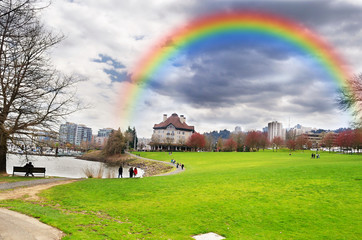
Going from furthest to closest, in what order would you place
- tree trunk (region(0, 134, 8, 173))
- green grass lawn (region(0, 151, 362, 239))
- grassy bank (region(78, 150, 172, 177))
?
grassy bank (region(78, 150, 172, 177)) → tree trunk (region(0, 134, 8, 173)) → green grass lawn (region(0, 151, 362, 239))

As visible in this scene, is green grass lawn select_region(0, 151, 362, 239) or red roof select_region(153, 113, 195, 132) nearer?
green grass lawn select_region(0, 151, 362, 239)

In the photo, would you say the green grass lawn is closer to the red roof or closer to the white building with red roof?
the white building with red roof

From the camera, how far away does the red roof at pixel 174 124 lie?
16438 centimetres

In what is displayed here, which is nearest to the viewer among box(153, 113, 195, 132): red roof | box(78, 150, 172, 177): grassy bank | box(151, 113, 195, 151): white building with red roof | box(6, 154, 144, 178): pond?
box(6, 154, 144, 178): pond

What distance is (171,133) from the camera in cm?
16262

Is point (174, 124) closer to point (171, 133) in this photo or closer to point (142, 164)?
point (171, 133)

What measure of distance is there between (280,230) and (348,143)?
91.9 meters

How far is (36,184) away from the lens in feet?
69.1

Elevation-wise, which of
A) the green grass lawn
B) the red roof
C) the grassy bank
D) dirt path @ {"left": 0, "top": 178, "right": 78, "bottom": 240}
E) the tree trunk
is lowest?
the grassy bank

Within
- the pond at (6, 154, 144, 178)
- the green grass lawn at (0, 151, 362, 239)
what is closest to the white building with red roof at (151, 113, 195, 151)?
the pond at (6, 154, 144, 178)

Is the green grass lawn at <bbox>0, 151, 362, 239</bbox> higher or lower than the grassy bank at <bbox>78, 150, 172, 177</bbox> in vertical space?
higher

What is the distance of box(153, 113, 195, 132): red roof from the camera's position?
539 feet

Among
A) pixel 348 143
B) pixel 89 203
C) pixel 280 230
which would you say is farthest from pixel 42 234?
pixel 348 143

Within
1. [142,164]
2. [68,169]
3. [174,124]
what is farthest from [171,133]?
[68,169]
